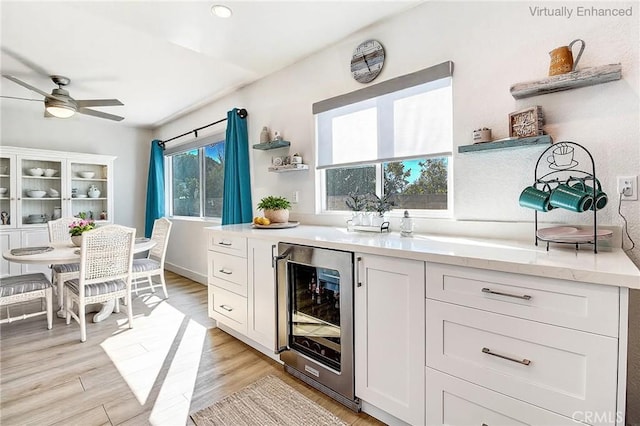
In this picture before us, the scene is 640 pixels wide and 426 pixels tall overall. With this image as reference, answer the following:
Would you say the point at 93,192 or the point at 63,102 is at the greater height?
the point at 63,102

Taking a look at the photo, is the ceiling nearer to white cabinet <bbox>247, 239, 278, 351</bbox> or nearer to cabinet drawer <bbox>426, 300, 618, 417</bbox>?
white cabinet <bbox>247, 239, 278, 351</bbox>

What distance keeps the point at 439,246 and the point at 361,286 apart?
1.48 ft

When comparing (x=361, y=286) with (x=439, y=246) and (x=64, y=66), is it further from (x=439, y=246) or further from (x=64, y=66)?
(x=64, y=66)

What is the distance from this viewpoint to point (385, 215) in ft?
7.39

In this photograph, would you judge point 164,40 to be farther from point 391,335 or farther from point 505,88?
point 391,335

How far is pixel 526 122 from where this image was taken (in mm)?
1523

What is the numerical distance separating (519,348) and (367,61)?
2.09 meters

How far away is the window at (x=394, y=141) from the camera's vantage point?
6.51ft

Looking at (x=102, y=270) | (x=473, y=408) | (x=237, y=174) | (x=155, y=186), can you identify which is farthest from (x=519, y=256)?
(x=155, y=186)

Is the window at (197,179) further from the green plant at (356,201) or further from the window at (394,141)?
the green plant at (356,201)

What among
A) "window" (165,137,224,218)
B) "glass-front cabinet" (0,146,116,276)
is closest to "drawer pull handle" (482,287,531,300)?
"window" (165,137,224,218)

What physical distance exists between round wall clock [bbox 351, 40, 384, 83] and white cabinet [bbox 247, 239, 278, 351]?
1.47 metres

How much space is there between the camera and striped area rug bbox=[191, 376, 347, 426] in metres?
1.56

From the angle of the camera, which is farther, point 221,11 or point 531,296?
point 221,11
